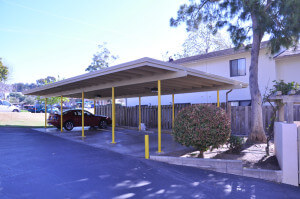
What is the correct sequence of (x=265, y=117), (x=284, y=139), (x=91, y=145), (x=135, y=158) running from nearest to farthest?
(x=284, y=139) < (x=135, y=158) < (x=91, y=145) < (x=265, y=117)

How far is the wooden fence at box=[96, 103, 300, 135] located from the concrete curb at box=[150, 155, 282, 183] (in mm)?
6438

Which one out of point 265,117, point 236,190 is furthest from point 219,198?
point 265,117

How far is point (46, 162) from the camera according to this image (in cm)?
686

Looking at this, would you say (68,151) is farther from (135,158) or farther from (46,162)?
(135,158)

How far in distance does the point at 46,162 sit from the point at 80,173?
1702 mm

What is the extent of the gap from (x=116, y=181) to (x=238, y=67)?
13844 millimetres

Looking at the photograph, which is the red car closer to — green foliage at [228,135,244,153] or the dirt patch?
the dirt patch

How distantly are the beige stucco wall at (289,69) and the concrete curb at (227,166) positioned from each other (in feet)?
36.1

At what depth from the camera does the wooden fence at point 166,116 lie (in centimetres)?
1226

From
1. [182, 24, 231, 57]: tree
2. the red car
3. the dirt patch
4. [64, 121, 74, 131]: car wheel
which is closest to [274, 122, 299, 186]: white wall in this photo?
the dirt patch

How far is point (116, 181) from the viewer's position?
528 centimetres

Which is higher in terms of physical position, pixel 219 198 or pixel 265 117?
pixel 265 117

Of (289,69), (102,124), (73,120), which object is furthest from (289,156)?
(102,124)

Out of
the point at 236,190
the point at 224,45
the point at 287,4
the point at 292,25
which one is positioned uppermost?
the point at 224,45
